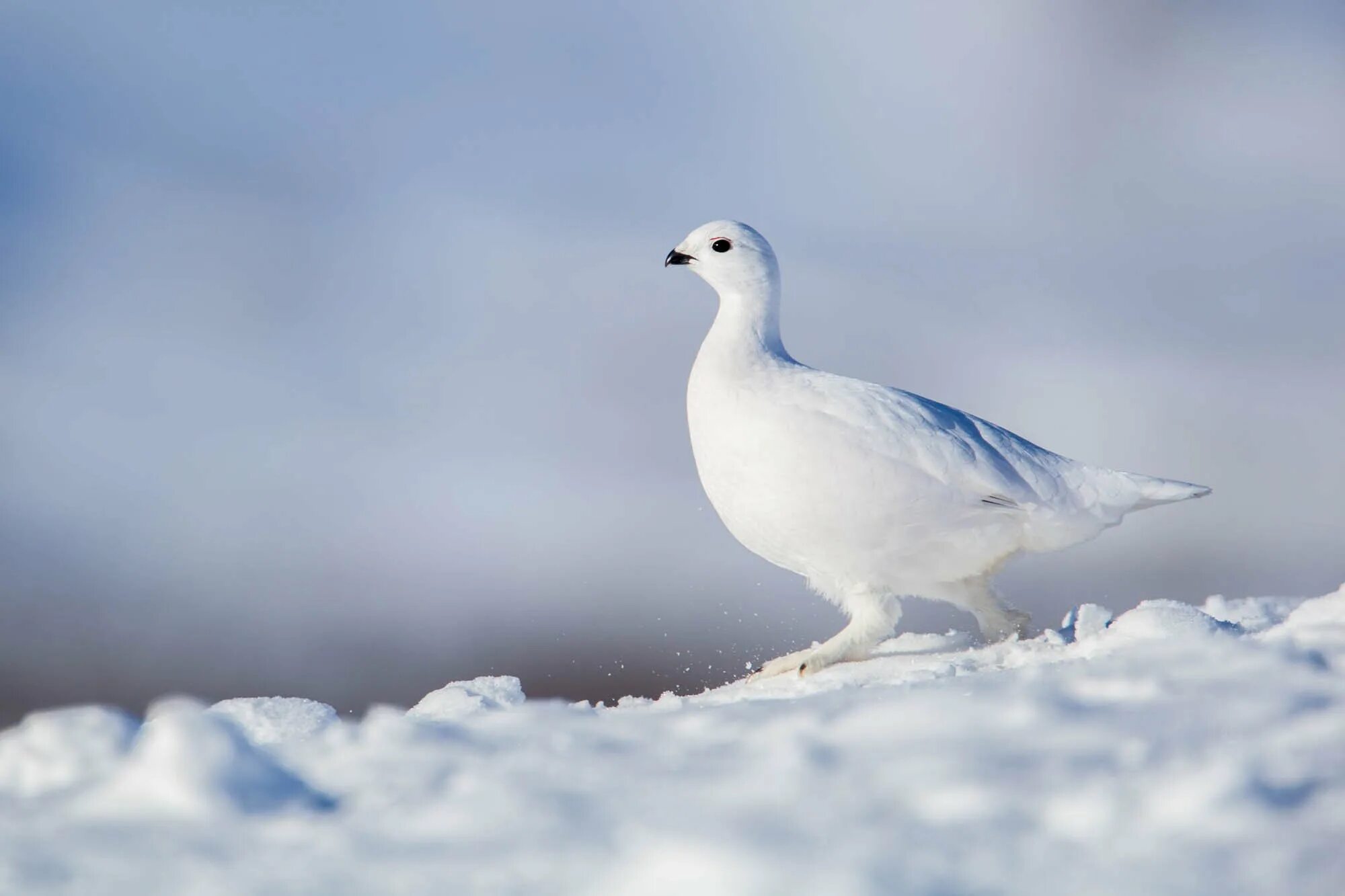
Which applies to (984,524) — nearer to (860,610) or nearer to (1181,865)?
(860,610)

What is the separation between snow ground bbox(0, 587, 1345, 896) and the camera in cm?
229

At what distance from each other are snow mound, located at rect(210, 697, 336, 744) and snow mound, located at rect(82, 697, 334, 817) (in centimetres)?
186

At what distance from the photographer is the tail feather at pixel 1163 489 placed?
19.9ft

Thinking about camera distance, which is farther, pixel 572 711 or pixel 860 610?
pixel 860 610

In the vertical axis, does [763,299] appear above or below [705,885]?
above

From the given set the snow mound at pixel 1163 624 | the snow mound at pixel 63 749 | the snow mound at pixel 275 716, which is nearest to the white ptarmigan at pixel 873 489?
the snow mound at pixel 1163 624

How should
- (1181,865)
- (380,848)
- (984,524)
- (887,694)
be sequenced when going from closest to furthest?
1. (1181,865)
2. (380,848)
3. (887,694)
4. (984,524)

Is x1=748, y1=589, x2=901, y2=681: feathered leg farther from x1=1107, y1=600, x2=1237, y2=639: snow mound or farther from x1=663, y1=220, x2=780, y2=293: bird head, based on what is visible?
x1=663, y1=220, x2=780, y2=293: bird head

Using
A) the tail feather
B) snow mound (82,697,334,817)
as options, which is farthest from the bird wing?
snow mound (82,697,334,817)

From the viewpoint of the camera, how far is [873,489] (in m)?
5.61

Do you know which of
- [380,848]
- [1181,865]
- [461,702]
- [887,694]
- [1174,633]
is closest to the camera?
[1181,865]

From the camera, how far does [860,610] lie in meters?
6.00

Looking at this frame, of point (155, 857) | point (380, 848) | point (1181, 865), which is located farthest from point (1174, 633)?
point (155, 857)

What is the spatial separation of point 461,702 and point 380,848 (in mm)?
2797
